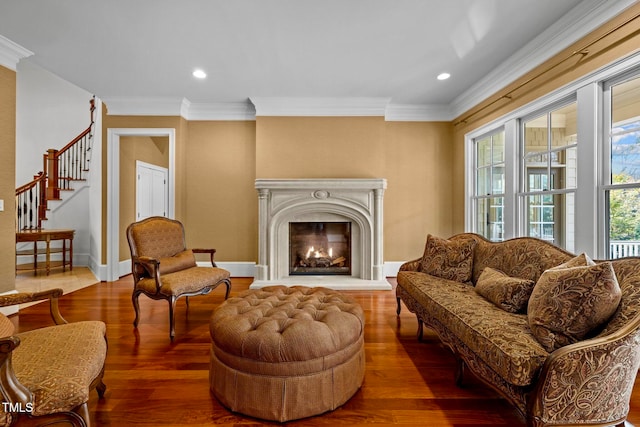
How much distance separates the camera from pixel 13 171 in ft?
10.4

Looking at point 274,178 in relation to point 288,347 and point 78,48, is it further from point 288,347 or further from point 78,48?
point 288,347

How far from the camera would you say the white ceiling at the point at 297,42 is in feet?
7.84

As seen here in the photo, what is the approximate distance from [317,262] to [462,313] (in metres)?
2.84

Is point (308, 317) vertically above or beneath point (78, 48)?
beneath

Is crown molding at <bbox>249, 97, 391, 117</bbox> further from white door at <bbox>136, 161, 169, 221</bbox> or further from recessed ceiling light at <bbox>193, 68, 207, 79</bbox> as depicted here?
white door at <bbox>136, 161, 169, 221</bbox>

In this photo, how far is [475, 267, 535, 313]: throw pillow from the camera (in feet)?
6.29

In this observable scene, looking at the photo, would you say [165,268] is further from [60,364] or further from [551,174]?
[551,174]

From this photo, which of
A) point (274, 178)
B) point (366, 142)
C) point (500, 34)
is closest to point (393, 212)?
point (366, 142)

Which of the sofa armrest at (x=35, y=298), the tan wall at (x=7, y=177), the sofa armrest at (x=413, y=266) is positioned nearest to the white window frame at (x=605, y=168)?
the sofa armrest at (x=413, y=266)

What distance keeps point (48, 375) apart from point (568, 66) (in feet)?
13.5

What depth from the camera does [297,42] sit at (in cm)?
290

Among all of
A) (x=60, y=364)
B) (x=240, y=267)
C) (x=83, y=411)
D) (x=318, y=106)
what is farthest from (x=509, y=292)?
(x=240, y=267)

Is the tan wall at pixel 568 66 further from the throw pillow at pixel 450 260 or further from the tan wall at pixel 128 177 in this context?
the tan wall at pixel 128 177

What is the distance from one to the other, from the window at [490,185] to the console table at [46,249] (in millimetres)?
6893
